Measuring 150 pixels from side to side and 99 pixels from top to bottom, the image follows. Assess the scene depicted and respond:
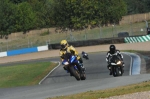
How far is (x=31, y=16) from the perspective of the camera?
9244 cm

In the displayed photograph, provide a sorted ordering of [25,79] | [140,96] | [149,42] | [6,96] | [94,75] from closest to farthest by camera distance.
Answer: [140,96] < [6,96] < [94,75] < [25,79] < [149,42]

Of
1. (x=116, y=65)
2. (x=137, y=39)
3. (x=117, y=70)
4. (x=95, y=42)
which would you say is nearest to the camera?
(x=116, y=65)

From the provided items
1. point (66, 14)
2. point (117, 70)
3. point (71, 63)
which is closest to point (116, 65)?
point (117, 70)

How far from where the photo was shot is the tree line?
279 ft

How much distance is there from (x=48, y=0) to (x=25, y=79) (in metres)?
84.0

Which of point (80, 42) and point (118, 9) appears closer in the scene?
point (80, 42)

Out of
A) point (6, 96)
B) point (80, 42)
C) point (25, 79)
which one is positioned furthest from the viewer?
point (80, 42)

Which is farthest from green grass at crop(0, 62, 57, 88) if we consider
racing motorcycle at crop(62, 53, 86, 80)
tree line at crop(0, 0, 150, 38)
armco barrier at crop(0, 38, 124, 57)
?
tree line at crop(0, 0, 150, 38)

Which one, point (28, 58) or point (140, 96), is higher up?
point (140, 96)

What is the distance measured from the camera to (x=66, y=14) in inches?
3462

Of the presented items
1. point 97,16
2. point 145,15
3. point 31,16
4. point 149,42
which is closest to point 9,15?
point 31,16

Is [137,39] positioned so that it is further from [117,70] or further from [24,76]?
[117,70]

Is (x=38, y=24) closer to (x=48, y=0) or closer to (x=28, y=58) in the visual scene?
(x=48, y=0)

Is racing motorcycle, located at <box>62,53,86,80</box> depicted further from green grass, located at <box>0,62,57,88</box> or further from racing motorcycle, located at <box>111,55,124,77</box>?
green grass, located at <box>0,62,57,88</box>
